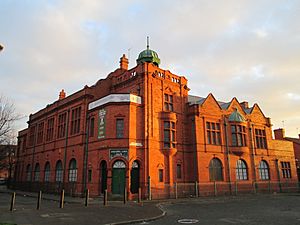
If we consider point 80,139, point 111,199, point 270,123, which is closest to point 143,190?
point 111,199

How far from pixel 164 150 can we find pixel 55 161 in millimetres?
15597

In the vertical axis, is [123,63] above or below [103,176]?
above

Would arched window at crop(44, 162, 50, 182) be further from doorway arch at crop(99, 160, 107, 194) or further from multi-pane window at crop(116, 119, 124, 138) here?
multi-pane window at crop(116, 119, 124, 138)

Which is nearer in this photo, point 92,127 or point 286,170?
point 92,127

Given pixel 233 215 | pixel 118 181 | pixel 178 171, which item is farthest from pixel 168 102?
pixel 233 215

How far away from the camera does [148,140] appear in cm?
2758

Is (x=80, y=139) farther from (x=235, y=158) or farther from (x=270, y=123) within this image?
(x=270, y=123)

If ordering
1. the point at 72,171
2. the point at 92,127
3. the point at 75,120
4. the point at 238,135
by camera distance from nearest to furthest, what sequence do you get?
the point at 92,127 < the point at 72,171 < the point at 75,120 < the point at 238,135

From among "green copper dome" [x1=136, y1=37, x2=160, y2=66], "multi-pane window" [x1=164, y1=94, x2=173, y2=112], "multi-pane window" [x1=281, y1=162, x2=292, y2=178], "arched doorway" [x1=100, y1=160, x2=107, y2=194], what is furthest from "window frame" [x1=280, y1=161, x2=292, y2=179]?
"arched doorway" [x1=100, y1=160, x2=107, y2=194]

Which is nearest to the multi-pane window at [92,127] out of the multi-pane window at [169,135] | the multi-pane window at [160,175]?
the multi-pane window at [169,135]

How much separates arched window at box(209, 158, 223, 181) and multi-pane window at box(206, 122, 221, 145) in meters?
2.20

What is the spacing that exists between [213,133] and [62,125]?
1985 centimetres

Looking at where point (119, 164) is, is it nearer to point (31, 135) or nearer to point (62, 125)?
point (62, 125)

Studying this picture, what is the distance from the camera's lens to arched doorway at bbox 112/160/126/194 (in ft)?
84.9
